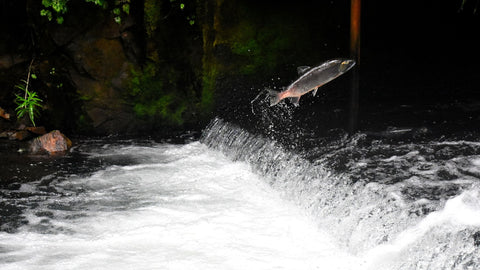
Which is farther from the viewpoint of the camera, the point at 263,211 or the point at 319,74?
the point at 263,211

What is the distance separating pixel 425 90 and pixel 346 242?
4921 millimetres

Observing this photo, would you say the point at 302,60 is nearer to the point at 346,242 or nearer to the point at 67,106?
the point at 67,106

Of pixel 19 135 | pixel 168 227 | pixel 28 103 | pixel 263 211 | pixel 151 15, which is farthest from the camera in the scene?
pixel 151 15

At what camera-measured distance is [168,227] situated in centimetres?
457

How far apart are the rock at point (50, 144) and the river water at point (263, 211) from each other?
0.76 meters

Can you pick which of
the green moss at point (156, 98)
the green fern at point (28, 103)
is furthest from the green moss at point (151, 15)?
the green fern at point (28, 103)

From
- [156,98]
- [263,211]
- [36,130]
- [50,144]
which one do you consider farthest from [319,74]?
[36,130]

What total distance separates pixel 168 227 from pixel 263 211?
0.96m

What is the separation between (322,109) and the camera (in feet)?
25.1

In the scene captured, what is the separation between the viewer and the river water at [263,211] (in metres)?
3.72

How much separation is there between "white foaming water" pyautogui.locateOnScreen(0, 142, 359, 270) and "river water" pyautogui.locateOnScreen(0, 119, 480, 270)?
0.01 meters

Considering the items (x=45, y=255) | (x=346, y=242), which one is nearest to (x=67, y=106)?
(x=45, y=255)

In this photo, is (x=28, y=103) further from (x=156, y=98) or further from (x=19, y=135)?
(x=156, y=98)

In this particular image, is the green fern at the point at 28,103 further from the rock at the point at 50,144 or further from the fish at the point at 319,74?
the fish at the point at 319,74
